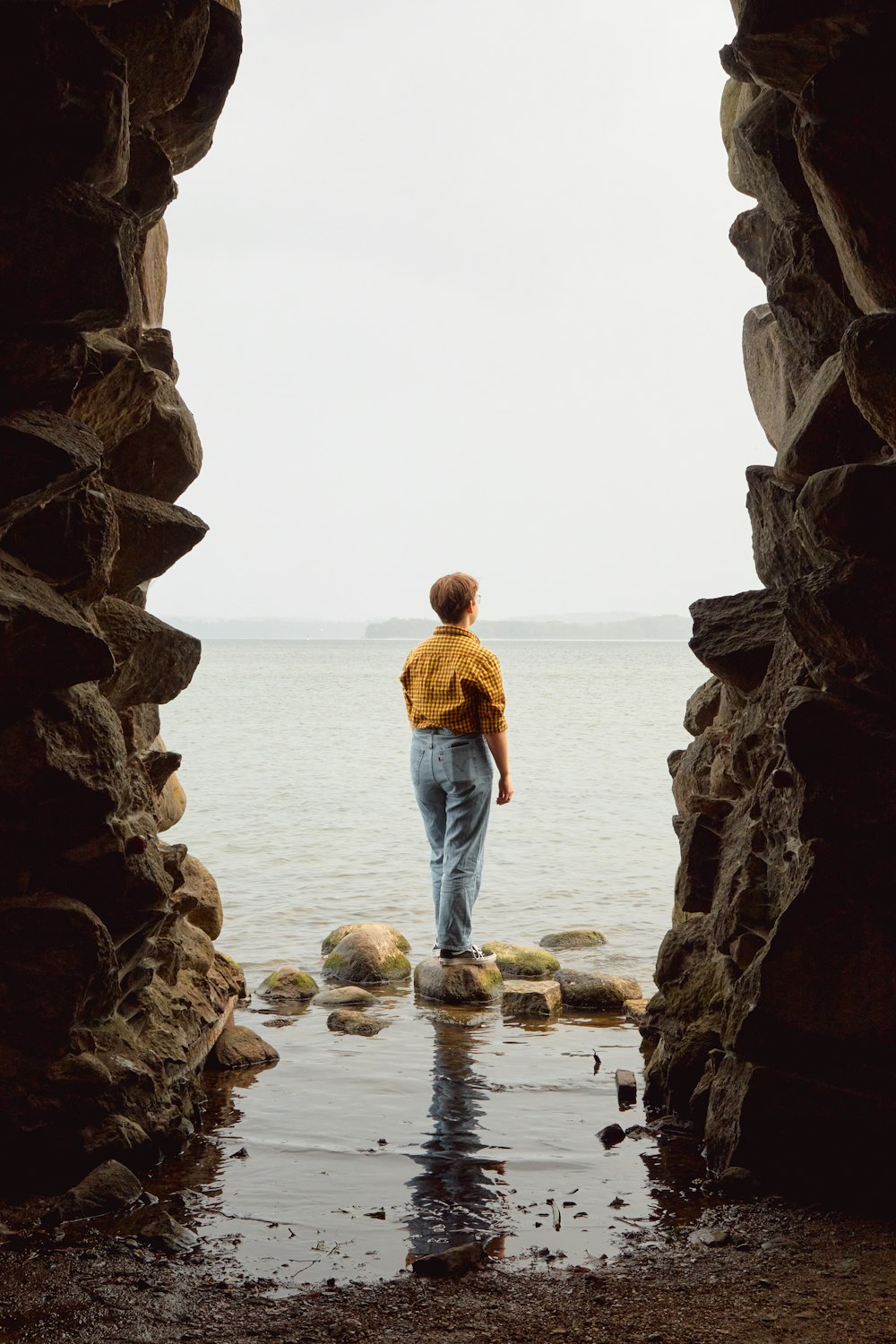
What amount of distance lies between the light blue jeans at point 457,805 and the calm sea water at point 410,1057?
0.52 metres

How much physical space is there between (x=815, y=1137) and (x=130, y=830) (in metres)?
2.39

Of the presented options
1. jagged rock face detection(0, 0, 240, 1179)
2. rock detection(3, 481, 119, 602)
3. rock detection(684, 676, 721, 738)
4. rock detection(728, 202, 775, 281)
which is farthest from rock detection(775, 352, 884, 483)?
rock detection(3, 481, 119, 602)

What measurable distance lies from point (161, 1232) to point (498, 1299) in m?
0.97

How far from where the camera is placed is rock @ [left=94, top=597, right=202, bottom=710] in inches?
185

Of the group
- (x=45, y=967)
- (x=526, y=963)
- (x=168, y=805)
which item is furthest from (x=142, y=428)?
(x=526, y=963)

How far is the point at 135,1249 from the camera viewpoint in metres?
3.47

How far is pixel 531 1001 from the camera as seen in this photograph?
6.49m

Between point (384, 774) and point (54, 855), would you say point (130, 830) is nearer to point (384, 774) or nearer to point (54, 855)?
point (54, 855)

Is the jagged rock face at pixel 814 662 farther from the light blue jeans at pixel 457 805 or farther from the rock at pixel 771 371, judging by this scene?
the light blue jeans at pixel 457 805

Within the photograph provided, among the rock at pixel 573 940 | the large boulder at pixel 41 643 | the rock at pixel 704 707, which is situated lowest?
the rock at pixel 573 940

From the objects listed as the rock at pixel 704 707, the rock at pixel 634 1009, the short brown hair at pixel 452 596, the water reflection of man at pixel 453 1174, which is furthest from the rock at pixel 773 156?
the rock at pixel 634 1009

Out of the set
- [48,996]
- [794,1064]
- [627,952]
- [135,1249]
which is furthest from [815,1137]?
[627,952]

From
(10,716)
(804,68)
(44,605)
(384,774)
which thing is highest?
(804,68)

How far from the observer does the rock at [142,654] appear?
4.70 meters
